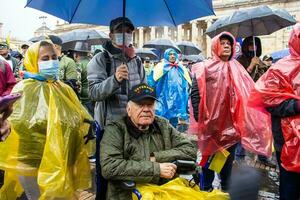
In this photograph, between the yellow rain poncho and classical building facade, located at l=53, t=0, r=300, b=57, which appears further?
classical building facade, located at l=53, t=0, r=300, b=57

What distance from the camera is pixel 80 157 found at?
3625 mm

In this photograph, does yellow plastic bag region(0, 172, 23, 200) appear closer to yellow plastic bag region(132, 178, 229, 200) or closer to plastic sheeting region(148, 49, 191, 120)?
yellow plastic bag region(132, 178, 229, 200)

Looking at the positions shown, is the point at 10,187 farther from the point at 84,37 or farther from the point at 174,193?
the point at 84,37

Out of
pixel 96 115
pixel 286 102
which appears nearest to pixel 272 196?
pixel 286 102

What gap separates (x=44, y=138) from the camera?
339 cm

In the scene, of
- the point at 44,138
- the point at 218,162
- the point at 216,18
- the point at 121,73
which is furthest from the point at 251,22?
the point at 216,18

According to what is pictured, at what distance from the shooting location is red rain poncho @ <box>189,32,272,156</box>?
430 centimetres

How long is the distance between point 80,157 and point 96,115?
413 mm

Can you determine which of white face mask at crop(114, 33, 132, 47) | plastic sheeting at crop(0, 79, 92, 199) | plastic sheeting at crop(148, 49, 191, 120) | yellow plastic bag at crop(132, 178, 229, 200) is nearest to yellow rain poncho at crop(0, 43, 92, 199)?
plastic sheeting at crop(0, 79, 92, 199)

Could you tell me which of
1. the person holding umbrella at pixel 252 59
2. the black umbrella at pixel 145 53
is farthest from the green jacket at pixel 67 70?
the black umbrella at pixel 145 53

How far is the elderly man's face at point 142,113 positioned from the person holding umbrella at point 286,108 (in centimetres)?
95

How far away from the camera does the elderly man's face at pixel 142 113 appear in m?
3.19

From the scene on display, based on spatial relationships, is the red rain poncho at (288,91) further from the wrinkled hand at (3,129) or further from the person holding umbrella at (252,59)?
the wrinkled hand at (3,129)

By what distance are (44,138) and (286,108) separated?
196cm
